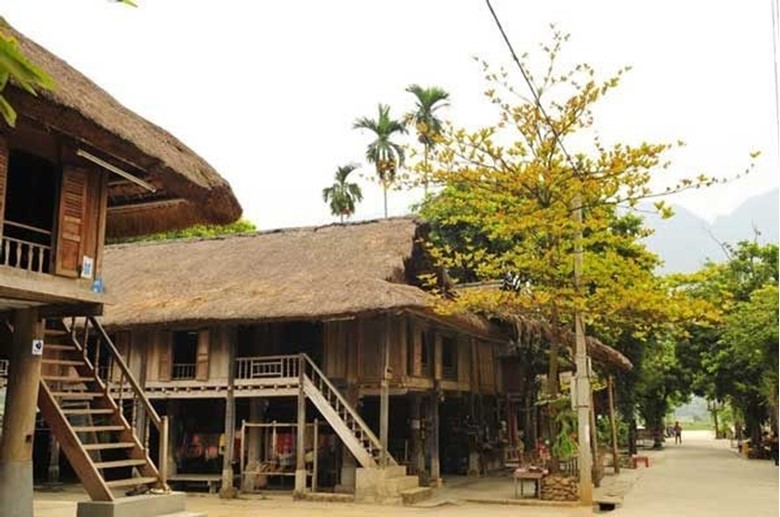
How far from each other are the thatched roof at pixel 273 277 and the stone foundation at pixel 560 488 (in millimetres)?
4148

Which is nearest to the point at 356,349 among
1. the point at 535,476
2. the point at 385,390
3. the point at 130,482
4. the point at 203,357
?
the point at 385,390

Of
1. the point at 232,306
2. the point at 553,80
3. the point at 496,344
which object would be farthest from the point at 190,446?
the point at 553,80

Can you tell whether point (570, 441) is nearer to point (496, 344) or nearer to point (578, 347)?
point (578, 347)

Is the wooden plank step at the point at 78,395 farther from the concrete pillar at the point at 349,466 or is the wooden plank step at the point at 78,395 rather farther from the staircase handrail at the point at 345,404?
the concrete pillar at the point at 349,466

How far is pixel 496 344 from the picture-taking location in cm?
2355

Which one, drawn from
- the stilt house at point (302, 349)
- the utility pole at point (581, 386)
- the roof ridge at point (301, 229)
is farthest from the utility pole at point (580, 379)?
the roof ridge at point (301, 229)

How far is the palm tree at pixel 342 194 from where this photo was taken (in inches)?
1612

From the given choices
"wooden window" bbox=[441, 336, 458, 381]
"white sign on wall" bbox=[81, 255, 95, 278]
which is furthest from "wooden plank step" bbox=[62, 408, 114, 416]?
"wooden window" bbox=[441, 336, 458, 381]

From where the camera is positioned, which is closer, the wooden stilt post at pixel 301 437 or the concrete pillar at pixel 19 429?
the concrete pillar at pixel 19 429

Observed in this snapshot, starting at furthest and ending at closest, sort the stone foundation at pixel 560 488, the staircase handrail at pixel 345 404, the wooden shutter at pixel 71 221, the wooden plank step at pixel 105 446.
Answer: the staircase handrail at pixel 345 404, the stone foundation at pixel 560 488, the wooden plank step at pixel 105 446, the wooden shutter at pixel 71 221

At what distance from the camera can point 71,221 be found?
30.8 feet

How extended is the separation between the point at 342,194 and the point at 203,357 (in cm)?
2352

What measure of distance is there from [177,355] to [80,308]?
417 inches

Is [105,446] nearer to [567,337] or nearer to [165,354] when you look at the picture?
[165,354]
